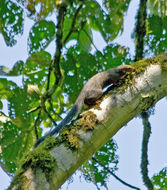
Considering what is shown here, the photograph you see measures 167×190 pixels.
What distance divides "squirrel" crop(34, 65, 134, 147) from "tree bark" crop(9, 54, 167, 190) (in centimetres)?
54

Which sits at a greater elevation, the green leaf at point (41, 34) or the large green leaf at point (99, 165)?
the green leaf at point (41, 34)

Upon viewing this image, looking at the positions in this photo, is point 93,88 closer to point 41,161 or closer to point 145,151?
point 145,151

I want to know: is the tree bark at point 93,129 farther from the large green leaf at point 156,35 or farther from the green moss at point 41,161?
the large green leaf at point 156,35

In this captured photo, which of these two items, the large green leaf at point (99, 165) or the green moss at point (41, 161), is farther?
the large green leaf at point (99, 165)

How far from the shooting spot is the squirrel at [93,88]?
3426 millimetres

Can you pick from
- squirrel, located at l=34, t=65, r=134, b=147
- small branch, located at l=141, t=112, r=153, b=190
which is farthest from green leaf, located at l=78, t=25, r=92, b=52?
small branch, located at l=141, t=112, r=153, b=190

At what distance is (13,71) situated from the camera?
3518 mm

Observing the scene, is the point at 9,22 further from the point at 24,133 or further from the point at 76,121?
the point at 76,121

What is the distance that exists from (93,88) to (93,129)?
1.53 metres

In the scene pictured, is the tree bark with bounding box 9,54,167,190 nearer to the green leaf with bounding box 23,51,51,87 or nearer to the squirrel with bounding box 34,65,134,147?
the squirrel with bounding box 34,65,134,147

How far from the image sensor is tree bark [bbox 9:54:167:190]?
2100mm

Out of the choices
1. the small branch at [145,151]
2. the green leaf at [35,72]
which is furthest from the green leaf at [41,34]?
the small branch at [145,151]

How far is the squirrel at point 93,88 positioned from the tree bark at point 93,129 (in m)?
0.54

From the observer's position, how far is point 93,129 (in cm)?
243
